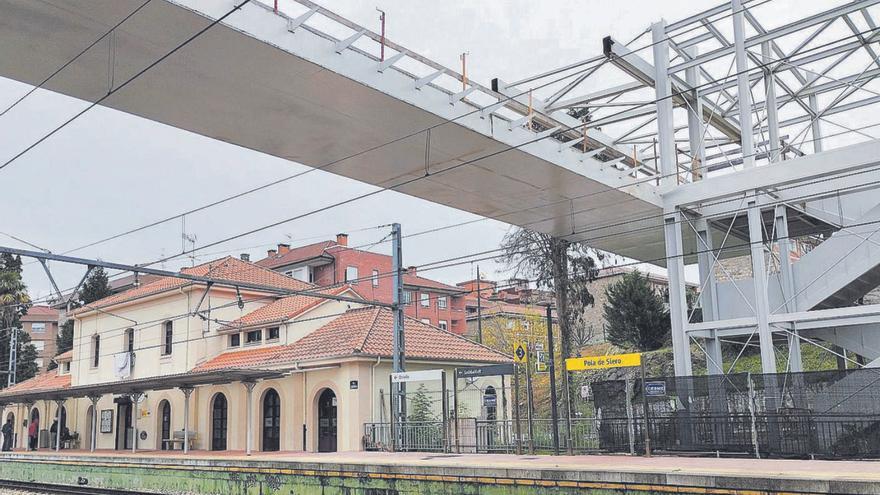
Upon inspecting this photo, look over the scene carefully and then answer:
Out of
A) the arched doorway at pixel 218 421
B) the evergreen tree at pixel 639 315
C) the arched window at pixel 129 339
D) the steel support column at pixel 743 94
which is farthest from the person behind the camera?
the arched window at pixel 129 339

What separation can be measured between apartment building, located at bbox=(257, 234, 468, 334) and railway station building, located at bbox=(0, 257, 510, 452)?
71.4 ft

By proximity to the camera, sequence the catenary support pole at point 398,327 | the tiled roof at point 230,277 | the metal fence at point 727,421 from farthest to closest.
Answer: the tiled roof at point 230,277, the catenary support pole at point 398,327, the metal fence at point 727,421

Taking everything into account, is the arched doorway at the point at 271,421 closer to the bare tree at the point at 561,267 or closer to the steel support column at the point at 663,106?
the bare tree at the point at 561,267

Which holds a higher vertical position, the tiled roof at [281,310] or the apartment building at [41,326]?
the apartment building at [41,326]

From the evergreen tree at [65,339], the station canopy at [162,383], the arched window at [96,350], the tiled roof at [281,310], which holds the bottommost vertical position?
the station canopy at [162,383]

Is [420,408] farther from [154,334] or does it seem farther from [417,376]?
[154,334]

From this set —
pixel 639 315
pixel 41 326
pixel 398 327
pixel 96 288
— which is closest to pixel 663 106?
pixel 398 327

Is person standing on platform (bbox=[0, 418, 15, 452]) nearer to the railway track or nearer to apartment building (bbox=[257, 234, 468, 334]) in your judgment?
the railway track

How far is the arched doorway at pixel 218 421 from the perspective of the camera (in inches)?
1288

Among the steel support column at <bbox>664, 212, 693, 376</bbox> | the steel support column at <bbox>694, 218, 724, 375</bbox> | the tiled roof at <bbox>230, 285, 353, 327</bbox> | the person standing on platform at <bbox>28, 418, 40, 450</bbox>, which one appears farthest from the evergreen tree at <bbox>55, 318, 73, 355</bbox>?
the steel support column at <bbox>664, 212, 693, 376</bbox>

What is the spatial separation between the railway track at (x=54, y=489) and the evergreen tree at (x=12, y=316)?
99.7ft

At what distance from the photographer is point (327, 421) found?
28.3 m

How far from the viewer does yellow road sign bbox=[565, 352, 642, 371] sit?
59.9 ft

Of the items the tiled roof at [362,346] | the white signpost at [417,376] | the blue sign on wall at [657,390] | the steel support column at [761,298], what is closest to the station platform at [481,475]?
the blue sign on wall at [657,390]
